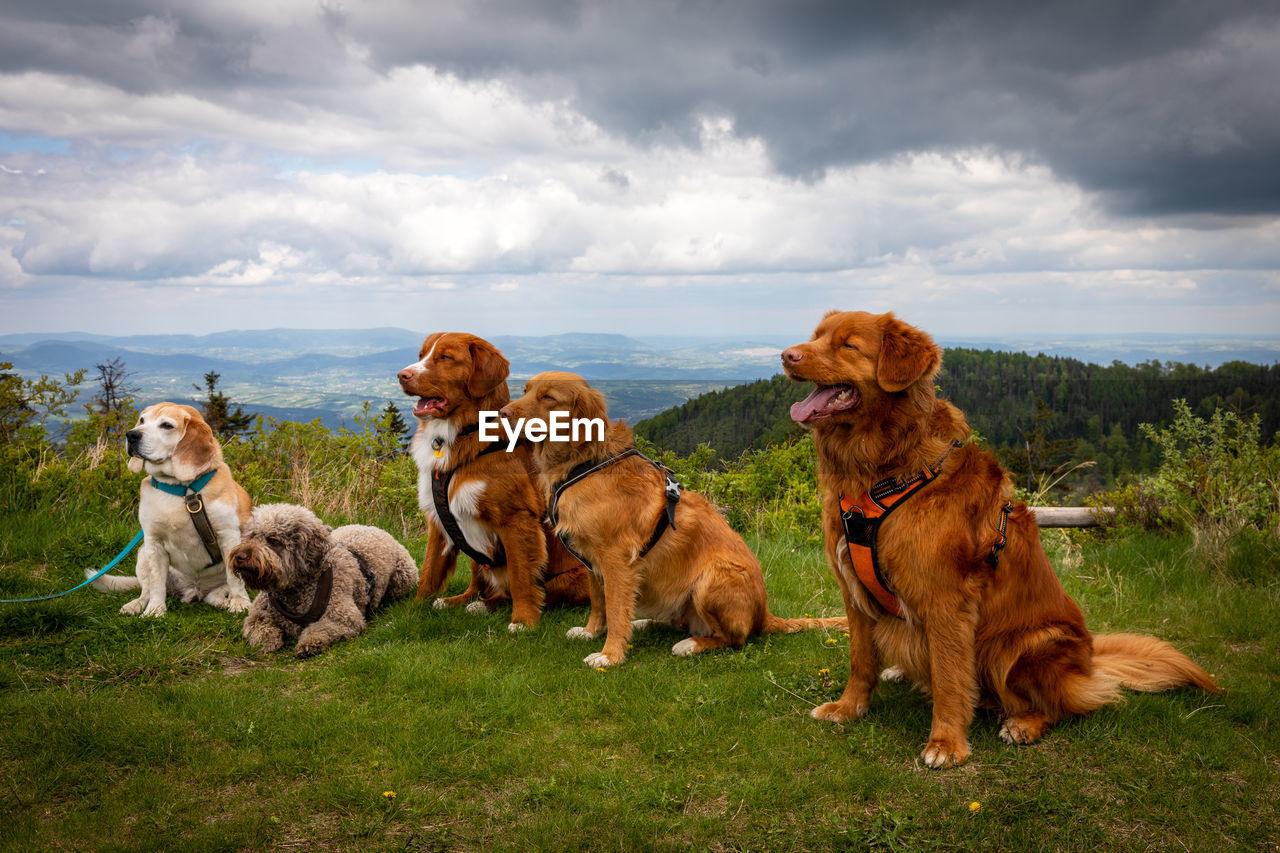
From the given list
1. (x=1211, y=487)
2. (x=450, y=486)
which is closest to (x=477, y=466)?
(x=450, y=486)

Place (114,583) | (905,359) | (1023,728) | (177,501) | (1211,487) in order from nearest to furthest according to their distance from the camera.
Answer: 1. (905,359)
2. (1023,728)
3. (177,501)
4. (114,583)
5. (1211,487)

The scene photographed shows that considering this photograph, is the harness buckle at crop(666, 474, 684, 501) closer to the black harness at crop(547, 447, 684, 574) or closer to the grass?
the black harness at crop(547, 447, 684, 574)

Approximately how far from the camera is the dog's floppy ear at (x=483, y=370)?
5.85 m

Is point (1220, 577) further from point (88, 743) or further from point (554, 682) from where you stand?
point (88, 743)

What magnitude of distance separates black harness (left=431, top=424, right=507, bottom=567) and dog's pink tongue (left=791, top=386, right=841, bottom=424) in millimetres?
2828

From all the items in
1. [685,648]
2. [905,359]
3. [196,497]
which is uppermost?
[905,359]

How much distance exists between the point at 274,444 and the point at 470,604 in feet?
20.3

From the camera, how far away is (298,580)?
5547mm

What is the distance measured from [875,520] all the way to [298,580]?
4196mm

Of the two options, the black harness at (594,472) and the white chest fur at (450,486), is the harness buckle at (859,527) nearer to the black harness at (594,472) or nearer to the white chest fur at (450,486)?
the black harness at (594,472)

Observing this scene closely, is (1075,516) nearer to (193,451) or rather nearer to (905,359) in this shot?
(905,359)

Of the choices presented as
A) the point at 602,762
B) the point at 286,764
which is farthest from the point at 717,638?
the point at 286,764

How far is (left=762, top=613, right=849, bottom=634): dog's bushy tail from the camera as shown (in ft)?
18.9

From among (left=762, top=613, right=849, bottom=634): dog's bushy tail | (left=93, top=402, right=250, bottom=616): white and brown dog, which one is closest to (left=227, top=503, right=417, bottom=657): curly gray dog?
(left=93, top=402, right=250, bottom=616): white and brown dog
